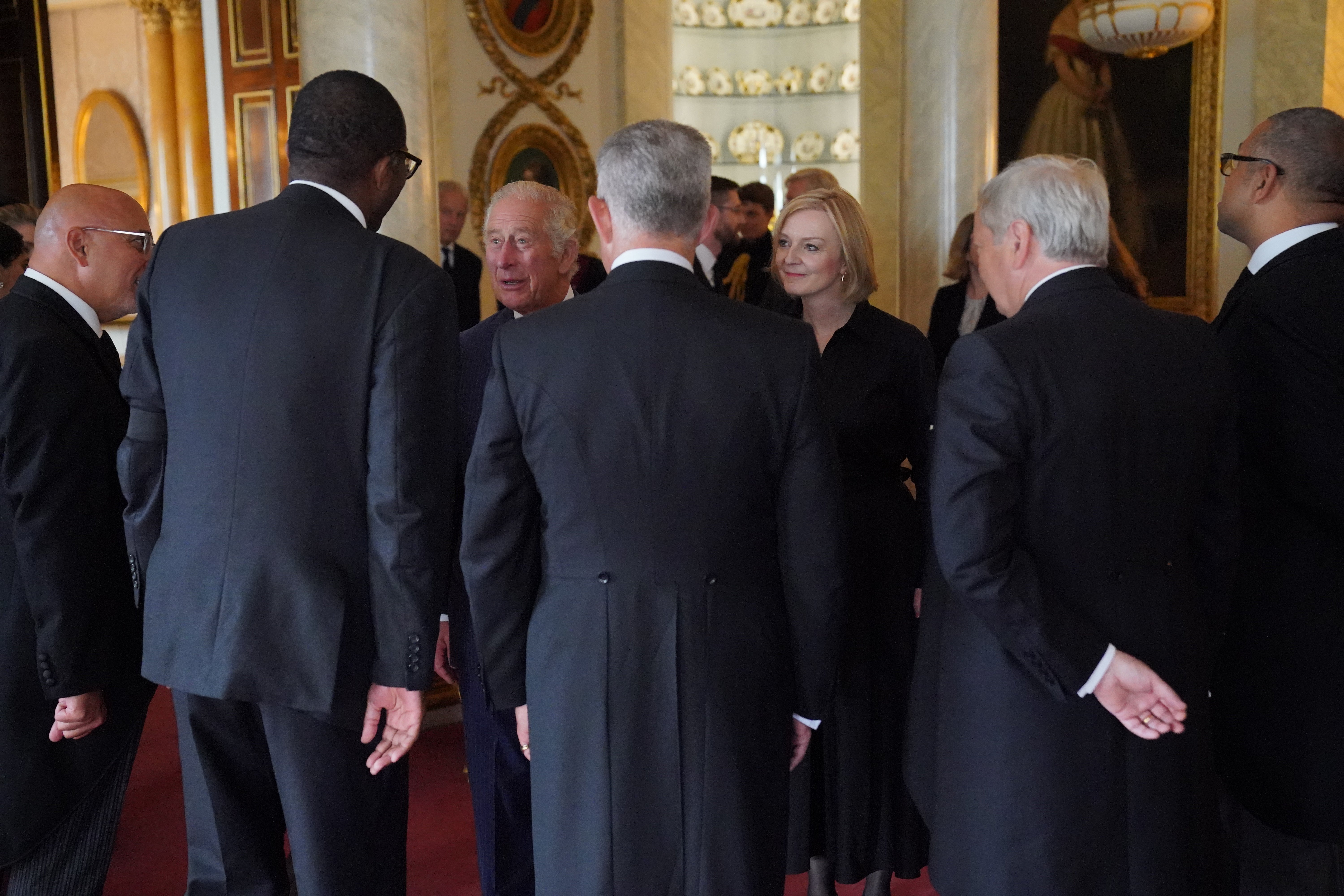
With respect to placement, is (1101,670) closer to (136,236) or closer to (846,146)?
(136,236)

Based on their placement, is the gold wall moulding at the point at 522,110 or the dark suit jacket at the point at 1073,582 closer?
the dark suit jacket at the point at 1073,582

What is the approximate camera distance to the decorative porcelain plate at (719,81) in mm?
10883

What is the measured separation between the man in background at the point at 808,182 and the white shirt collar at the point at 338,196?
2.27 m

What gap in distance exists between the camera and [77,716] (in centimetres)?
272

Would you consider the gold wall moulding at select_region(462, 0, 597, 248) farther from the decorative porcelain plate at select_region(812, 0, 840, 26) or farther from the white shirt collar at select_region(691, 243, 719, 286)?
the decorative porcelain plate at select_region(812, 0, 840, 26)

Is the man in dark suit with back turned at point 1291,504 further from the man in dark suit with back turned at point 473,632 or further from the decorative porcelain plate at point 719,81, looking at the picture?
the decorative porcelain plate at point 719,81

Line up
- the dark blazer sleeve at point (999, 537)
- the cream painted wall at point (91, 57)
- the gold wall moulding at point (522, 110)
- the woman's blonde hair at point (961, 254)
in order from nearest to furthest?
the dark blazer sleeve at point (999, 537) → the woman's blonde hair at point (961, 254) → the gold wall moulding at point (522, 110) → the cream painted wall at point (91, 57)

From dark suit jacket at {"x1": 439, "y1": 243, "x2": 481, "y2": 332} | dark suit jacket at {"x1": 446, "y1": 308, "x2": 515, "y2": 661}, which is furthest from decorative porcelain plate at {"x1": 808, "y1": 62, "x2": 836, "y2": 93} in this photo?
dark suit jacket at {"x1": 446, "y1": 308, "x2": 515, "y2": 661}

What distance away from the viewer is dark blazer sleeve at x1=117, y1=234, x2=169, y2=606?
2375 millimetres

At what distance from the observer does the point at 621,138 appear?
211 cm

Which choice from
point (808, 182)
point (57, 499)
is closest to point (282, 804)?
point (57, 499)

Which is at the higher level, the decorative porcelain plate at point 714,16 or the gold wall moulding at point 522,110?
the decorative porcelain plate at point 714,16

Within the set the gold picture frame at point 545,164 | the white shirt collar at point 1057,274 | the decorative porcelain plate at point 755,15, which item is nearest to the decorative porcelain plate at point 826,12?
the decorative porcelain plate at point 755,15

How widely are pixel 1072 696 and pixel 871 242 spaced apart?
1.48 meters
